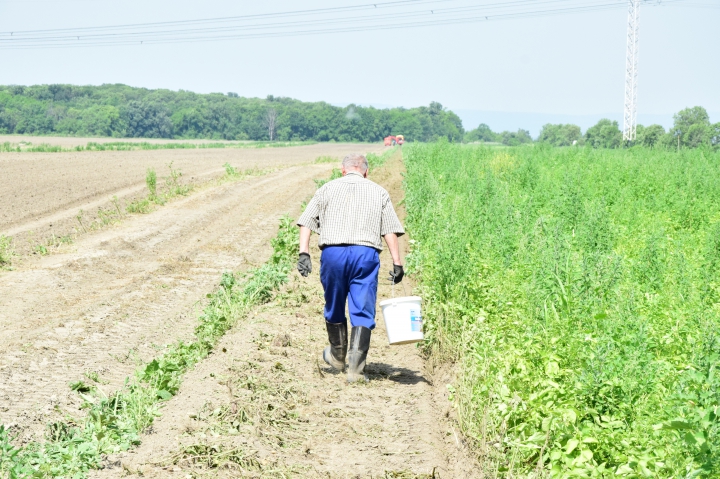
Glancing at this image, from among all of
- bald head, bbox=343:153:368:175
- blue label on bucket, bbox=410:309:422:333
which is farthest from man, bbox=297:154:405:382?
blue label on bucket, bbox=410:309:422:333

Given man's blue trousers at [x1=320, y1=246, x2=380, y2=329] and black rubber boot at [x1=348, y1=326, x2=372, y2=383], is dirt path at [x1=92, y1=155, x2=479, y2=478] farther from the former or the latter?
man's blue trousers at [x1=320, y1=246, x2=380, y2=329]

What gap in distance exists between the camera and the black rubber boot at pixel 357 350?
7184mm

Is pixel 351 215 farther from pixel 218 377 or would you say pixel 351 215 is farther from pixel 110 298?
pixel 110 298

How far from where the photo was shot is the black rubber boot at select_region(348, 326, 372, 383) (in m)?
7.18

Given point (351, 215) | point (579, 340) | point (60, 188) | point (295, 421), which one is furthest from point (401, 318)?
point (60, 188)

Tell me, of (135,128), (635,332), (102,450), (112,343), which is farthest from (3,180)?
(135,128)

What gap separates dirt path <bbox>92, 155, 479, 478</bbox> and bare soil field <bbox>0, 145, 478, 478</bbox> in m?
0.01

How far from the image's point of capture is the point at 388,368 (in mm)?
7953

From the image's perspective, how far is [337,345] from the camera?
7520mm

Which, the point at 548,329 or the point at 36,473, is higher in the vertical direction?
the point at 548,329

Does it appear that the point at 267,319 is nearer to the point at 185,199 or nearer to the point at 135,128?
the point at 185,199

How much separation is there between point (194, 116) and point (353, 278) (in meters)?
121

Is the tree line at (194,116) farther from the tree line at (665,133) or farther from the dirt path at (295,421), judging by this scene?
the dirt path at (295,421)

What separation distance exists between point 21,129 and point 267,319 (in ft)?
335
